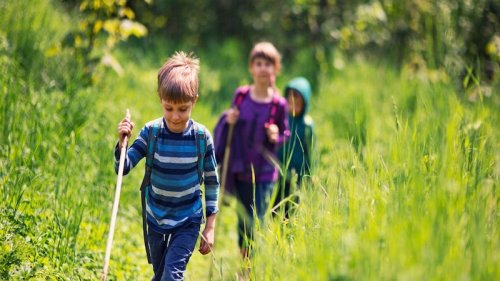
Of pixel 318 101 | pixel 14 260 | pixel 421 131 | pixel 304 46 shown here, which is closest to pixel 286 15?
pixel 304 46

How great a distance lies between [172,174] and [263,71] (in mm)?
2112

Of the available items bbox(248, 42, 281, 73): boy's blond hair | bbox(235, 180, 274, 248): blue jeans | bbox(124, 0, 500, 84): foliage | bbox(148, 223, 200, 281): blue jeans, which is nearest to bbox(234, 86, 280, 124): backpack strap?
bbox(248, 42, 281, 73): boy's blond hair

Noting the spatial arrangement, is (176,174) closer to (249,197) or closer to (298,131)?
(249,197)

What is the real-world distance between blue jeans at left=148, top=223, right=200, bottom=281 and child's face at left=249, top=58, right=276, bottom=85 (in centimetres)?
211

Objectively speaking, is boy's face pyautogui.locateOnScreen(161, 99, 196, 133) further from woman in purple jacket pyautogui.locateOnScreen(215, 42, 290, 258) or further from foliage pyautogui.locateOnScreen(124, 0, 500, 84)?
foliage pyautogui.locateOnScreen(124, 0, 500, 84)

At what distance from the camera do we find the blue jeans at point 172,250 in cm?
370

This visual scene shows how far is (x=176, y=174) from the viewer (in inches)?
149

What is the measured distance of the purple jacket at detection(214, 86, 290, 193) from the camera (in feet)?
18.4

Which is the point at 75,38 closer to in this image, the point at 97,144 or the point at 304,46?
the point at 97,144

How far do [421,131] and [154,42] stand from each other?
27.4ft

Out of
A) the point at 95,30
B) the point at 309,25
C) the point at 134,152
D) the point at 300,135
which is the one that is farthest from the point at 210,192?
the point at 309,25

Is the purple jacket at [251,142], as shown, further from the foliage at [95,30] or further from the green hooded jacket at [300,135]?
the foliage at [95,30]

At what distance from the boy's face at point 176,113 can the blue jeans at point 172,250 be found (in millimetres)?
615

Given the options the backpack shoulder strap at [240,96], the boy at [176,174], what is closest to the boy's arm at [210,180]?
the boy at [176,174]
